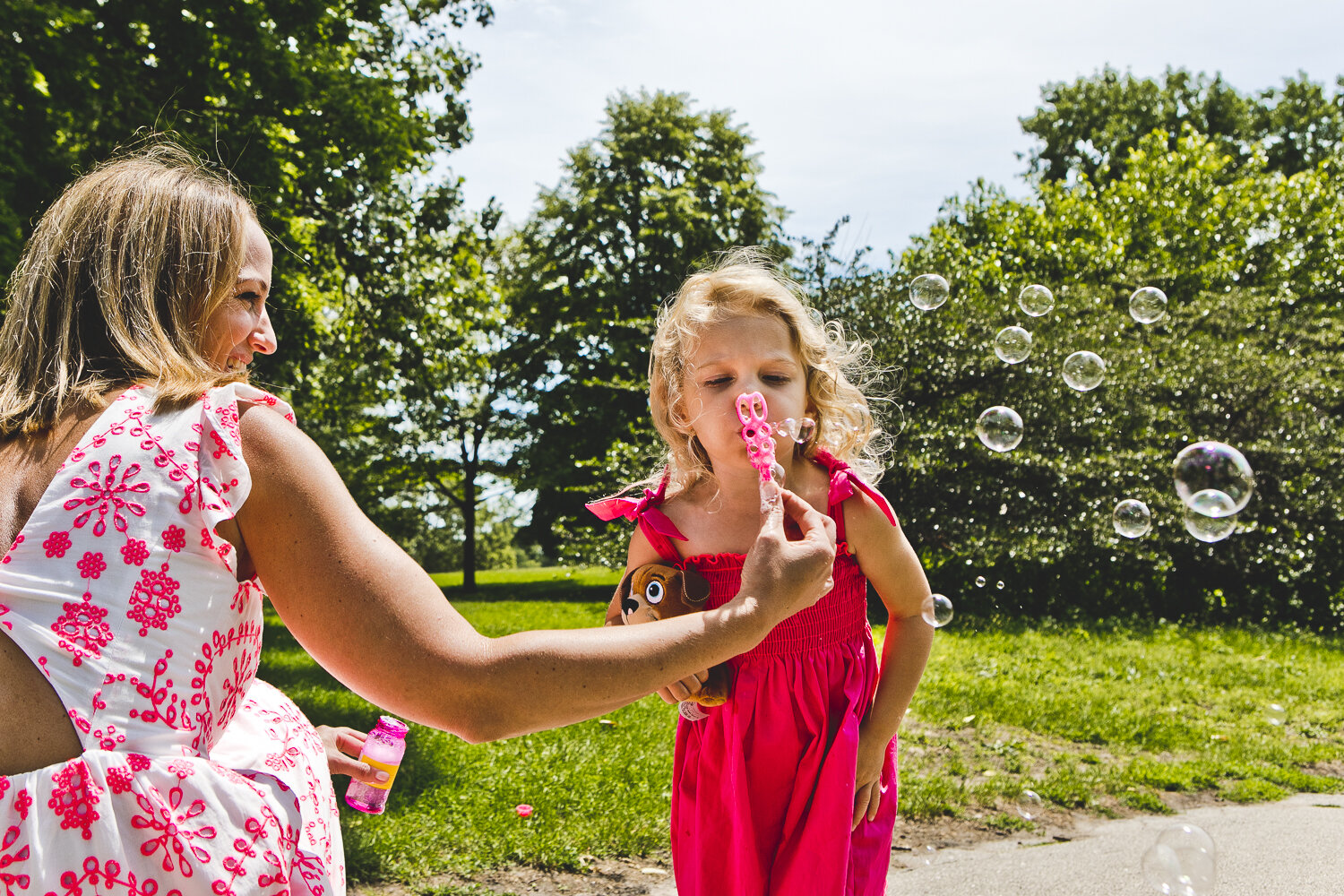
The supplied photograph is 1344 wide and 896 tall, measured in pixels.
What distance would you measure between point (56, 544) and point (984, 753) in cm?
477

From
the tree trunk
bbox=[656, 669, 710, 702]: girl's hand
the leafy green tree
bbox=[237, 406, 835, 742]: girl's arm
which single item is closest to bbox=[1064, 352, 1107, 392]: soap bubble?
bbox=[656, 669, 710, 702]: girl's hand

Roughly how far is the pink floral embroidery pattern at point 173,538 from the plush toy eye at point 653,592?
1.04m

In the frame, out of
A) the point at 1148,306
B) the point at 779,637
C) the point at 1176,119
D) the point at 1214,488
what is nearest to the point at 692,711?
the point at 779,637

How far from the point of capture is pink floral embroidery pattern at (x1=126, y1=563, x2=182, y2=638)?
0.99m

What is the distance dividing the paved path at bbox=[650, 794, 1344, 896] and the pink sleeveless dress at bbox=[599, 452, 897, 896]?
1490mm

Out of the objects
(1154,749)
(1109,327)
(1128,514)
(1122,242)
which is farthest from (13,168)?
(1122,242)

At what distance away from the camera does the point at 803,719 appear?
74.2 inches

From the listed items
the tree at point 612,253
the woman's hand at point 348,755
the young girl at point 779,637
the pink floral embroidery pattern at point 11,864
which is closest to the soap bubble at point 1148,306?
the young girl at point 779,637

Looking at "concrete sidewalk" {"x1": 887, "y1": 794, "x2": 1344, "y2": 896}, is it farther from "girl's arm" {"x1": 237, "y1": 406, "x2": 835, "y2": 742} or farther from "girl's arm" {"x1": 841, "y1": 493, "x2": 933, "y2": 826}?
"girl's arm" {"x1": 237, "y1": 406, "x2": 835, "y2": 742}

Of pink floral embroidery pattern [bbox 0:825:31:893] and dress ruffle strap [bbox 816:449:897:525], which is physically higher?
dress ruffle strap [bbox 816:449:897:525]

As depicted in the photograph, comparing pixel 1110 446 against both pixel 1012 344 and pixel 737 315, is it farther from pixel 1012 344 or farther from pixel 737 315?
pixel 737 315

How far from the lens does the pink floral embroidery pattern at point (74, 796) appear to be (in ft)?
3.12

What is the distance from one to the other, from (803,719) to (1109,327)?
9.54 metres

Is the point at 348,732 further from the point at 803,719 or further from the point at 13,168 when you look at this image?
the point at 13,168
